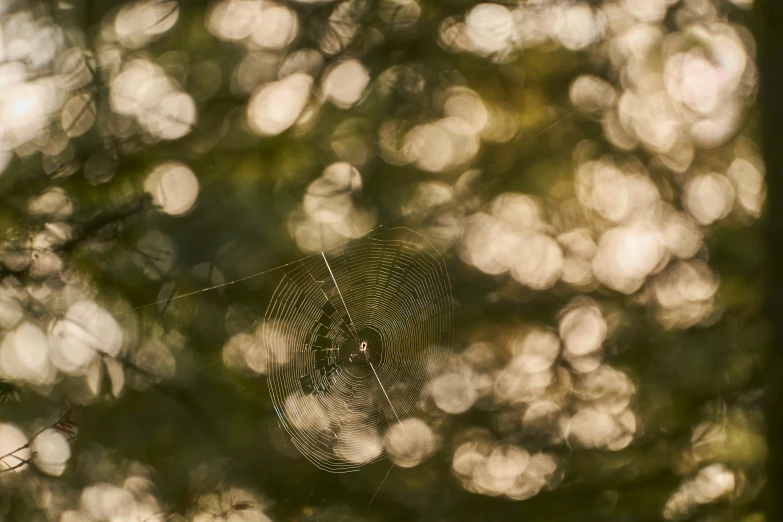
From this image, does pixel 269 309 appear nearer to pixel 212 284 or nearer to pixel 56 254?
pixel 212 284

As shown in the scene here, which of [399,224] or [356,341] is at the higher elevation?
[399,224]

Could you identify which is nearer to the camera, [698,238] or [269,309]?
[269,309]

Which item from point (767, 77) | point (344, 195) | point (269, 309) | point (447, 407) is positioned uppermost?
point (767, 77)

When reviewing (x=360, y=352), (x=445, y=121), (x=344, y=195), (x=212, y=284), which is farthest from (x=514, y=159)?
(x=212, y=284)
